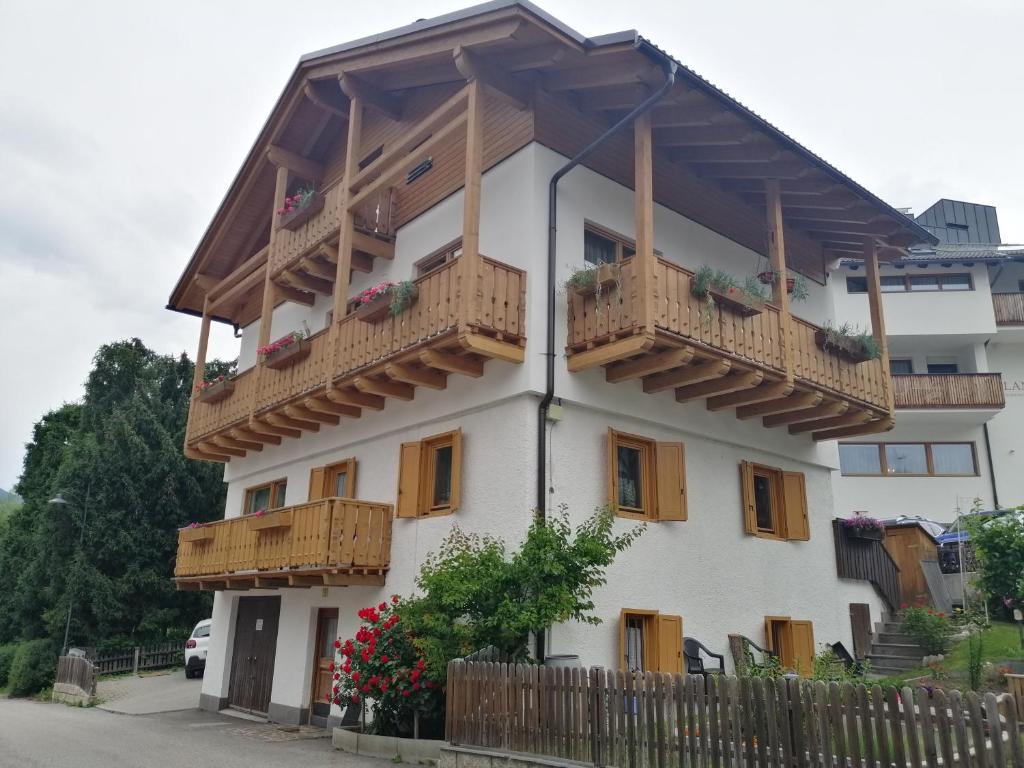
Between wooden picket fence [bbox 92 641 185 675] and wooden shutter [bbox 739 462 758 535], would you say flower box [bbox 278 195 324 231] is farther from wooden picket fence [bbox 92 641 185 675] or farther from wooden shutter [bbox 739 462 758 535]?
wooden picket fence [bbox 92 641 185 675]

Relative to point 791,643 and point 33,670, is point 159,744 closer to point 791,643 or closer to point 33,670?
point 791,643

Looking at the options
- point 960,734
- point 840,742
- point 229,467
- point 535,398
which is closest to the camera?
point 960,734

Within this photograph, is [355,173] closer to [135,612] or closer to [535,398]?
[535,398]

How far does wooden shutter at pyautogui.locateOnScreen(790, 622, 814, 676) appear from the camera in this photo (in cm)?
1343

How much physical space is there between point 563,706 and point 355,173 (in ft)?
31.5

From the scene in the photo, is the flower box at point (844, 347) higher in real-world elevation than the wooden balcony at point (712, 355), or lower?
higher

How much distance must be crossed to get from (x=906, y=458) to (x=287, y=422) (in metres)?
22.8

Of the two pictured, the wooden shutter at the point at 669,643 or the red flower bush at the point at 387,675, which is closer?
the red flower bush at the point at 387,675

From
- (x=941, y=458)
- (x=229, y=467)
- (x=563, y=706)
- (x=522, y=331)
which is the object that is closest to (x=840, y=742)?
(x=563, y=706)

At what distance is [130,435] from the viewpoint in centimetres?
2859

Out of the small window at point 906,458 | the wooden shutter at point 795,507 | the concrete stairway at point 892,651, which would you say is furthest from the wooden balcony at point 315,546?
the small window at point 906,458

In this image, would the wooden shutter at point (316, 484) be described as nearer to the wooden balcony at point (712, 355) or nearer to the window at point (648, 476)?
the window at point (648, 476)

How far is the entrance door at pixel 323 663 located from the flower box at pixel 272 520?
196cm

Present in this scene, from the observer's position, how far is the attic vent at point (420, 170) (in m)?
14.5
